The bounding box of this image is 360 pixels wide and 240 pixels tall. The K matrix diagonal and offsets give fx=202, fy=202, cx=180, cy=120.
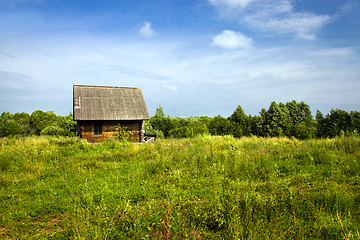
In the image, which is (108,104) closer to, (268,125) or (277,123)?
(268,125)

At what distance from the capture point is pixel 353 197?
4.64m

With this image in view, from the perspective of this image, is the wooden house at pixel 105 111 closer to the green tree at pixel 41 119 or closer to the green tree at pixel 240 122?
the green tree at pixel 240 122

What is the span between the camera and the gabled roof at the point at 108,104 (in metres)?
20.1

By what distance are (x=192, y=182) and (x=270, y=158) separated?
3806 mm

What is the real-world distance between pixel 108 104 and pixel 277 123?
98.8 ft

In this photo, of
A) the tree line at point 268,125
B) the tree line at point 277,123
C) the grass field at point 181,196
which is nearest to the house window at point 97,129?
the grass field at point 181,196

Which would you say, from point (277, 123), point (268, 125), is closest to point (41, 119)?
point (268, 125)

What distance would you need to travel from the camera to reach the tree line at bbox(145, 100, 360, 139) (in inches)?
1276

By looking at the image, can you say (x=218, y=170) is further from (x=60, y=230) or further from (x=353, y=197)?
(x=60, y=230)

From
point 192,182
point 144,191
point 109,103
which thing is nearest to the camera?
point 144,191

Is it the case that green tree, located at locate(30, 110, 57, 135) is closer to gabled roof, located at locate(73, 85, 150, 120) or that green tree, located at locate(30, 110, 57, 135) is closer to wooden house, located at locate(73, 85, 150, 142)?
gabled roof, located at locate(73, 85, 150, 120)

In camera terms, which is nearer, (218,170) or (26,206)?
(26,206)

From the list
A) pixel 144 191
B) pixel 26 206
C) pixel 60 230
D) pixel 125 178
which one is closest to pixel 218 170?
pixel 144 191

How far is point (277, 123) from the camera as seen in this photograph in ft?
122
